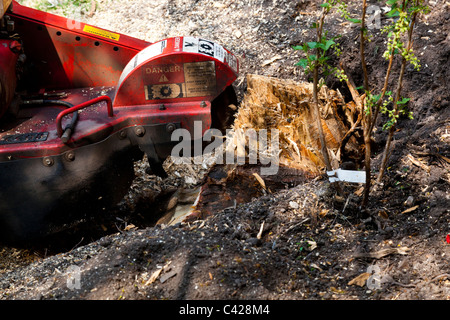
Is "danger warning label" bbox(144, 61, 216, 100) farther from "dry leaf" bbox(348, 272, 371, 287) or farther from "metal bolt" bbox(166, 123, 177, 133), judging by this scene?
"dry leaf" bbox(348, 272, 371, 287)

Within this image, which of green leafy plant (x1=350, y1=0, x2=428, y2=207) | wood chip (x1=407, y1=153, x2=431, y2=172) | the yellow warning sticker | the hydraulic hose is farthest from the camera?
the yellow warning sticker

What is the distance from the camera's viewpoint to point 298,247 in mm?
2602

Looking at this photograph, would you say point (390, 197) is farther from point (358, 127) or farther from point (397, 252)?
point (358, 127)

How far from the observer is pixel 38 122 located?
342 cm

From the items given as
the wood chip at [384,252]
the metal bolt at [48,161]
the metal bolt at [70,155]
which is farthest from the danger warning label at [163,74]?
the wood chip at [384,252]

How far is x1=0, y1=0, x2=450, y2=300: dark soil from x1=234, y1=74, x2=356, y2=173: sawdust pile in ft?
0.97

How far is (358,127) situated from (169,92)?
146 centimetres

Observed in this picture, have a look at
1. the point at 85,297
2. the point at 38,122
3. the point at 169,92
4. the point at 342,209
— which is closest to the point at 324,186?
the point at 342,209

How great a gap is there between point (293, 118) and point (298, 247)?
1393mm

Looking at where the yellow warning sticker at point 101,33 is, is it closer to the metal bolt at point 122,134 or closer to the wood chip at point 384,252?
the metal bolt at point 122,134

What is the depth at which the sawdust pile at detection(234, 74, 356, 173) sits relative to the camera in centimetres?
356

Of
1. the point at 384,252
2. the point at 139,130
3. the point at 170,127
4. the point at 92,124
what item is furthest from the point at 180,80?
the point at 384,252

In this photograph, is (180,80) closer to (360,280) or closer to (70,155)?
(70,155)

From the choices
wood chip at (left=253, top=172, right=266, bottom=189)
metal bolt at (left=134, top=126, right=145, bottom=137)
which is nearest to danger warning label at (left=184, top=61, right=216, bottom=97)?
metal bolt at (left=134, top=126, right=145, bottom=137)
